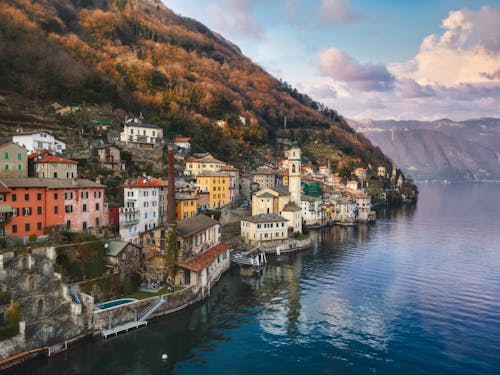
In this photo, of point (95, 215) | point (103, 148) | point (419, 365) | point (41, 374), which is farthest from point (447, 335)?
point (103, 148)

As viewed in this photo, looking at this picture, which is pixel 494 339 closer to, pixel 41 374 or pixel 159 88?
pixel 41 374

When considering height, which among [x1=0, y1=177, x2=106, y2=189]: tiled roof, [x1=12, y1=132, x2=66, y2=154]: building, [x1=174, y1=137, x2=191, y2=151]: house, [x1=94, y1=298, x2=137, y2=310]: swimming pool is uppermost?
[x1=174, y1=137, x2=191, y2=151]: house

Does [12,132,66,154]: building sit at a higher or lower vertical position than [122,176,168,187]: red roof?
higher

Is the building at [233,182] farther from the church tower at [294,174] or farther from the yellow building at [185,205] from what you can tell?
the yellow building at [185,205]

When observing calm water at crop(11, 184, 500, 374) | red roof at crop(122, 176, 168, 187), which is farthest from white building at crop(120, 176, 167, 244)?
calm water at crop(11, 184, 500, 374)

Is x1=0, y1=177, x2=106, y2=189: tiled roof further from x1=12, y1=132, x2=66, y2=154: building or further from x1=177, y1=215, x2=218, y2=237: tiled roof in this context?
x1=12, y1=132, x2=66, y2=154: building

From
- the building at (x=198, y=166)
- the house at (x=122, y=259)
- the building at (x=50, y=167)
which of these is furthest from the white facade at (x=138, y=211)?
the building at (x=198, y=166)
